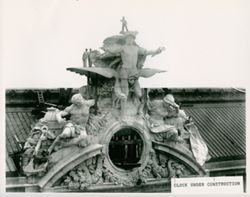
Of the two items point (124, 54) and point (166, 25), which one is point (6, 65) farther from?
point (166, 25)

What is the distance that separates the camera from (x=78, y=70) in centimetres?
443

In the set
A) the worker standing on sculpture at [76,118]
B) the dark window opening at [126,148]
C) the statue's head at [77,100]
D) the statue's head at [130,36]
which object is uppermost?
the statue's head at [130,36]

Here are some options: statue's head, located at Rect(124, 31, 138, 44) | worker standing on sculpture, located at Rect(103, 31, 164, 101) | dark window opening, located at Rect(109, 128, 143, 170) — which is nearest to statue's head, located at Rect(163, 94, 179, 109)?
worker standing on sculpture, located at Rect(103, 31, 164, 101)

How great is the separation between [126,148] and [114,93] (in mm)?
402

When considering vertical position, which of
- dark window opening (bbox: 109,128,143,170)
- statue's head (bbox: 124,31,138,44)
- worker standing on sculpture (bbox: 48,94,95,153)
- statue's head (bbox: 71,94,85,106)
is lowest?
dark window opening (bbox: 109,128,143,170)

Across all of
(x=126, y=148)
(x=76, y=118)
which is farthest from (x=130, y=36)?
(x=126, y=148)

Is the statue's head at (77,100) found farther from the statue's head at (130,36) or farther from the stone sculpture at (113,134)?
the statue's head at (130,36)

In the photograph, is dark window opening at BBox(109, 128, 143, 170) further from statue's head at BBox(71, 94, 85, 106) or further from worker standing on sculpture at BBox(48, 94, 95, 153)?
statue's head at BBox(71, 94, 85, 106)

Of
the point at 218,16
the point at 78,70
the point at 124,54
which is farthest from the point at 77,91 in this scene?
the point at 218,16

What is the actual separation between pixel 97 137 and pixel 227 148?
96 centimetres

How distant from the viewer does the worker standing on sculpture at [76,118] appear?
4.40 meters

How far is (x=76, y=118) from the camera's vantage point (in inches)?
174

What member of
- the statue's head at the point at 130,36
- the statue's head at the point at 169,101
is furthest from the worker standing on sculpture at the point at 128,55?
the statue's head at the point at 169,101

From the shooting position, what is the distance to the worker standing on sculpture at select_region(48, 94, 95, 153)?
440 cm
